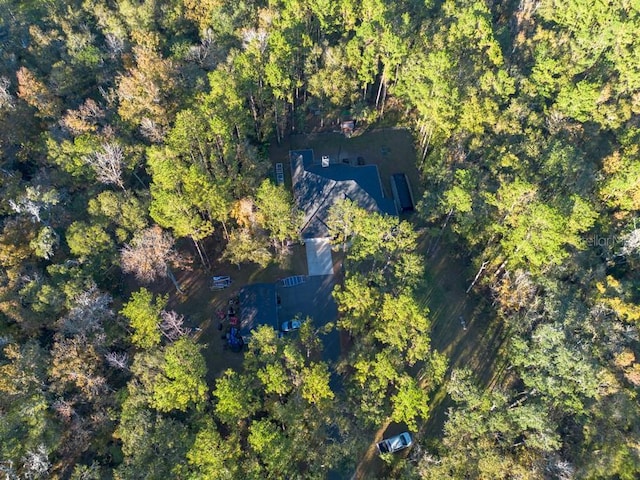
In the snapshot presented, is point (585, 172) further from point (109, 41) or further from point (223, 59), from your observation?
point (109, 41)

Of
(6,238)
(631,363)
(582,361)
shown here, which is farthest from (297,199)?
(631,363)

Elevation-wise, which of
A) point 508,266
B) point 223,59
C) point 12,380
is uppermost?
point 223,59

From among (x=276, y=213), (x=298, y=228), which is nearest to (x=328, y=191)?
(x=298, y=228)

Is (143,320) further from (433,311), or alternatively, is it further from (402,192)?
(402,192)

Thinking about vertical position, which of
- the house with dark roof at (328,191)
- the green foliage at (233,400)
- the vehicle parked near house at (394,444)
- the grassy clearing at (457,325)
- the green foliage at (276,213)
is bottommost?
the vehicle parked near house at (394,444)

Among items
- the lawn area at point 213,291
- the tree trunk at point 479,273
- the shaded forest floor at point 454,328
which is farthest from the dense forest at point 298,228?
the lawn area at point 213,291

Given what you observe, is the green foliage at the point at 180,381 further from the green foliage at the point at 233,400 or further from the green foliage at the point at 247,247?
the green foliage at the point at 247,247
